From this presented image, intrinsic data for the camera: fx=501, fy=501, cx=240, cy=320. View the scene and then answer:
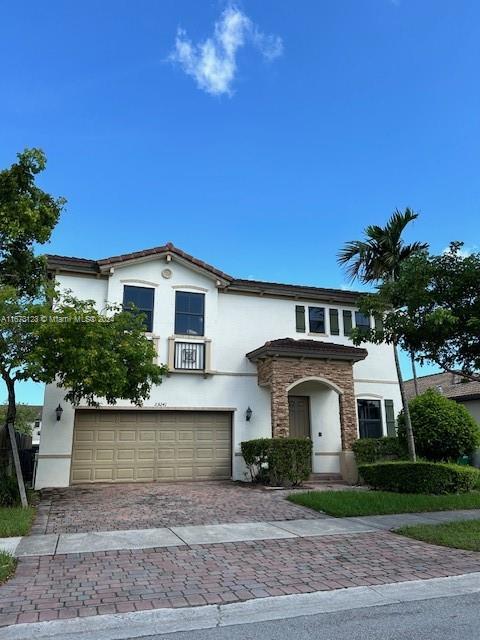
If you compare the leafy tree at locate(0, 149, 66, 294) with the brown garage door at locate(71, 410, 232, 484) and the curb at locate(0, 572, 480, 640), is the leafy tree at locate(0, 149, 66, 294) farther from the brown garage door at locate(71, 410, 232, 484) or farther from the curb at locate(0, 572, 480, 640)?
the curb at locate(0, 572, 480, 640)

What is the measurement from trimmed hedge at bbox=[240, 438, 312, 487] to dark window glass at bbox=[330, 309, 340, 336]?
213 inches

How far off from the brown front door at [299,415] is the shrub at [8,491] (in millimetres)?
9740

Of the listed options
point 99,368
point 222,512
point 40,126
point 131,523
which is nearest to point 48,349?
point 99,368

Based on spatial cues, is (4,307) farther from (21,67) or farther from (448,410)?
(448,410)

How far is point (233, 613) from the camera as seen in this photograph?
16.1 feet

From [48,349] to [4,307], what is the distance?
4.07 feet

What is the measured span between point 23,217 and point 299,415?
454 inches

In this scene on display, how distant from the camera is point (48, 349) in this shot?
10734 mm

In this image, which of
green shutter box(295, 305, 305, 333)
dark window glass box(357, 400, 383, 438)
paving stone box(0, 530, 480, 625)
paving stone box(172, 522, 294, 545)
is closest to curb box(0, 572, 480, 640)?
paving stone box(0, 530, 480, 625)

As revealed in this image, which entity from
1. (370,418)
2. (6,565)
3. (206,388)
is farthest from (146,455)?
(6,565)

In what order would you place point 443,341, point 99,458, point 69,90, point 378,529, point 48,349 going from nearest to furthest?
point 378,529
point 443,341
point 48,349
point 69,90
point 99,458

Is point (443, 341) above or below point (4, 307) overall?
below

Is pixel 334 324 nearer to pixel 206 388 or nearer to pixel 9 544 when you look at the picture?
pixel 206 388

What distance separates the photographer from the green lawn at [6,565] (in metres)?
5.91
